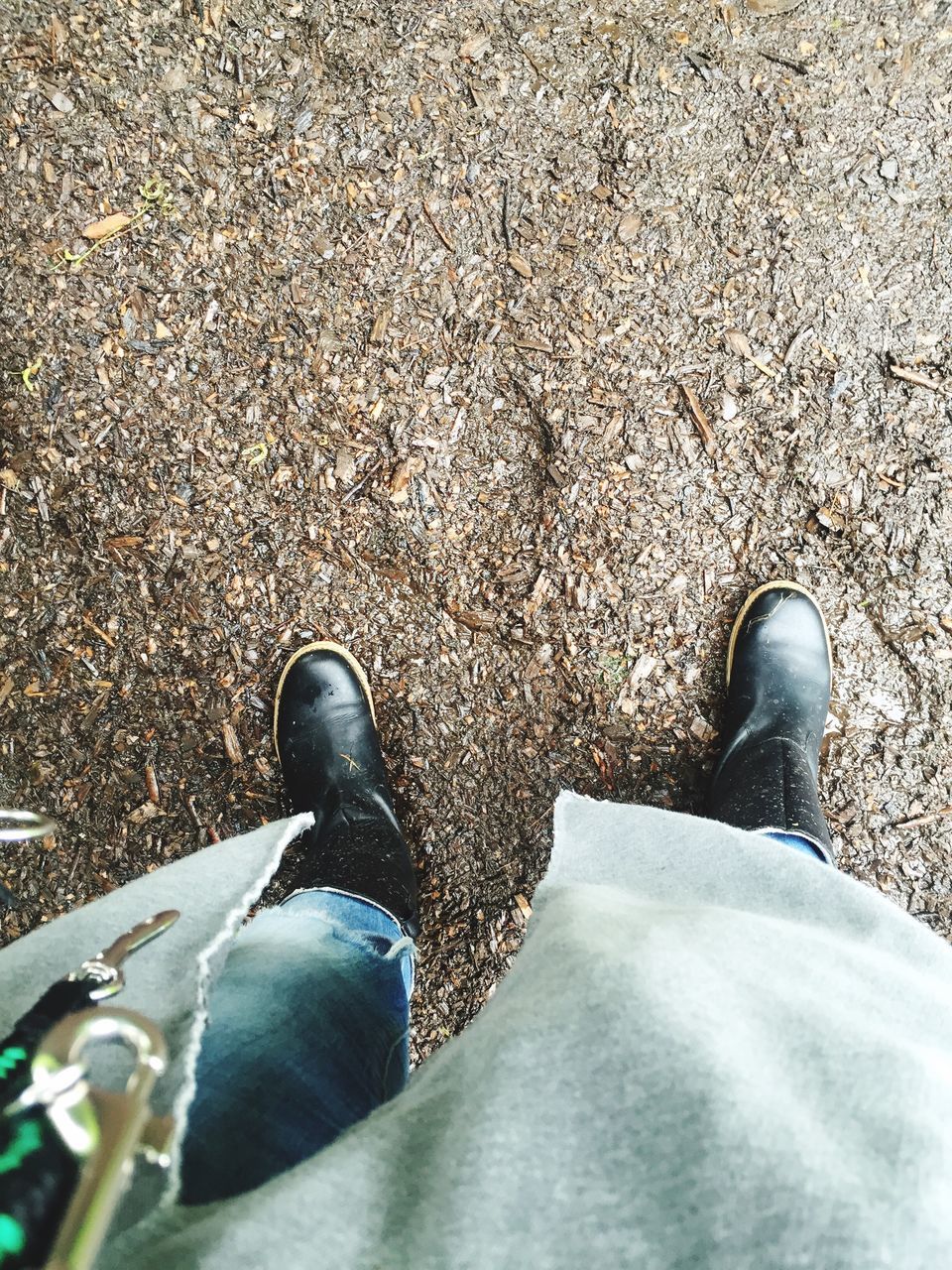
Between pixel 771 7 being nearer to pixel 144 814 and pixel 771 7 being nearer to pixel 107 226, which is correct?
pixel 107 226

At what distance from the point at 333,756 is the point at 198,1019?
0.91 m

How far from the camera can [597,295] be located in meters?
1.67

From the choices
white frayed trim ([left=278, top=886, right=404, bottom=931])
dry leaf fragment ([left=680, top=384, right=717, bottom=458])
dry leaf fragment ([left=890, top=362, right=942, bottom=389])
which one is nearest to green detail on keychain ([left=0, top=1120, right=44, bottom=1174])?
white frayed trim ([left=278, top=886, right=404, bottom=931])

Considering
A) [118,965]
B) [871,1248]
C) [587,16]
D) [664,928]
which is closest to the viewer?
[871,1248]

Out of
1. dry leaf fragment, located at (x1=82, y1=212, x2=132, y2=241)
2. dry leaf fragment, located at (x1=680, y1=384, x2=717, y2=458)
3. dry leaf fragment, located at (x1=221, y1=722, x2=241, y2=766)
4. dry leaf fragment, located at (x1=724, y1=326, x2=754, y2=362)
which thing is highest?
dry leaf fragment, located at (x1=82, y1=212, x2=132, y2=241)

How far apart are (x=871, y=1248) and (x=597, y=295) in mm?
1603

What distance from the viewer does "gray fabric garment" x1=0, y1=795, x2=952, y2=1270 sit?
22.3 inches

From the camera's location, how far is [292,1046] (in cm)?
96

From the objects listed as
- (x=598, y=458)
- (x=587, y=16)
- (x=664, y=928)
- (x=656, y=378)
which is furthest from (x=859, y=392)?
Answer: (x=664, y=928)

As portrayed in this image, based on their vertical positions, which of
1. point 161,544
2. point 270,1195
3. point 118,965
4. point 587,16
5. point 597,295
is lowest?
point 270,1195

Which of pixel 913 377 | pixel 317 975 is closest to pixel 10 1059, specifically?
pixel 317 975

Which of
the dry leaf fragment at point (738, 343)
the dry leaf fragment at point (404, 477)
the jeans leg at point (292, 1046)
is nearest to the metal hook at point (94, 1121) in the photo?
the jeans leg at point (292, 1046)

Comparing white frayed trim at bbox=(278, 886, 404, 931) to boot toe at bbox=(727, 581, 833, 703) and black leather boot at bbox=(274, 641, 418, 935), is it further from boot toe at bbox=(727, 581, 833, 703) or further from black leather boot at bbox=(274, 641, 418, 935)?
boot toe at bbox=(727, 581, 833, 703)

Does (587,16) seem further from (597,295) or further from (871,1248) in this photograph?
(871,1248)
